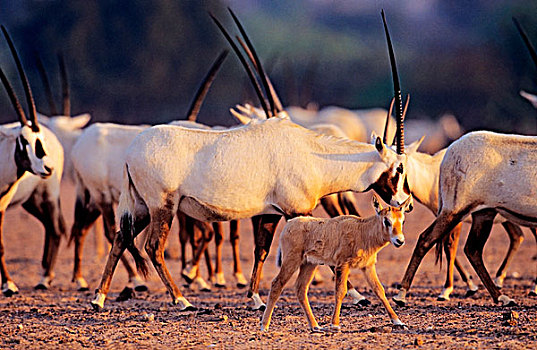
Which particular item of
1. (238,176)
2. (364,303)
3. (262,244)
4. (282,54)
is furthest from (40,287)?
(282,54)

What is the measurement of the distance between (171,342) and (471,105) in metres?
42.5

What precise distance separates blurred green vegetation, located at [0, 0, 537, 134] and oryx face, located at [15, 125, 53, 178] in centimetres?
3073

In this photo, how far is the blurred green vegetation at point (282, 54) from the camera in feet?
167

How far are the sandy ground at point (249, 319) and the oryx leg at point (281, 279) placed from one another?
0.11m

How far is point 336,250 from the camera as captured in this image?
7.55m

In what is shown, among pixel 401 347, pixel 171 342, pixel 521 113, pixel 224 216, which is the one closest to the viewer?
pixel 401 347

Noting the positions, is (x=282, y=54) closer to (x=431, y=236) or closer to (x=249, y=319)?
(x=431, y=236)

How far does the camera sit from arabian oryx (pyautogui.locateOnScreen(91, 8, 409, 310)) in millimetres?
8852

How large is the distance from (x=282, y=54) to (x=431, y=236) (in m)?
59.6

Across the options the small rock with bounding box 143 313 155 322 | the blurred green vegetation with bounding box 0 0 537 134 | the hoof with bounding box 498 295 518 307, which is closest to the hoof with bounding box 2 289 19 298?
the small rock with bounding box 143 313 155 322

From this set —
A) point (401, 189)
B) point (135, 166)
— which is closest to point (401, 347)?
point (401, 189)

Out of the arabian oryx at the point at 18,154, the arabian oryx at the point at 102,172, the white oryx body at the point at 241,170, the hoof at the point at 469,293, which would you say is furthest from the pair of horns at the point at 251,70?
the hoof at the point at 469,293

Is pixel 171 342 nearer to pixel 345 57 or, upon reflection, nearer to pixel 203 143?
pixel 203 143

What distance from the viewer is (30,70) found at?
61219 mm
